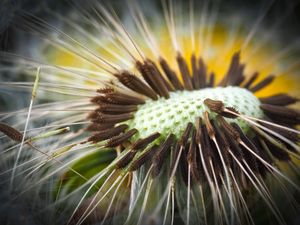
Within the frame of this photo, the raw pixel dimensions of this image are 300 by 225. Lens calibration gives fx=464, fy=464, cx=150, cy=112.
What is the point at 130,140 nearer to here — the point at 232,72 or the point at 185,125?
the point at 185,125

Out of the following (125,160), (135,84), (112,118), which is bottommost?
(125,160)

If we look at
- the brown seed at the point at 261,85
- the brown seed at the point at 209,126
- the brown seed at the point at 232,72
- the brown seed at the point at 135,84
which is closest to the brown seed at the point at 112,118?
the brown seed at the point at 135,84

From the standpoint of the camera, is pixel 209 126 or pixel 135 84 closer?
pixel 209 126

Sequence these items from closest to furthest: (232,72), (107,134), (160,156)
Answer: (160,156) < (107,134) < (232,72)

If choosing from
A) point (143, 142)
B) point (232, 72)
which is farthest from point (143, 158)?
point (232, 72)

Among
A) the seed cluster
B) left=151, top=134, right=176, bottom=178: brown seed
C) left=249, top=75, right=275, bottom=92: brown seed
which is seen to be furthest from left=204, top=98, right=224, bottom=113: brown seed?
left=249, top=75, right=275, bottom=92: brown seed

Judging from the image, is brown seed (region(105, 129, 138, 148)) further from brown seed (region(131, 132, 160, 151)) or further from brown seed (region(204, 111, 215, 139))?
brown seed (region(204, 111, 215, 139))

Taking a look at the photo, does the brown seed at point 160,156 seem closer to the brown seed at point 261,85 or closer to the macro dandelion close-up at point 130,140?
the macro dandelion close-up at point 130,140

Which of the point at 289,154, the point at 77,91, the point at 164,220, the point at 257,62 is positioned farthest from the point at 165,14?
Answer: the point at 164,220

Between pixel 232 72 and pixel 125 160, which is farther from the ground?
pixel 232 72

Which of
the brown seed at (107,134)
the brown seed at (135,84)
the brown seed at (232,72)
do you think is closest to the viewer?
the brown seed at (107,134)
